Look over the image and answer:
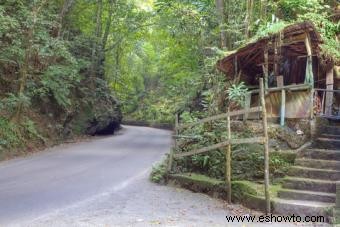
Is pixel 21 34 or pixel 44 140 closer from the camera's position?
pixel 21 34

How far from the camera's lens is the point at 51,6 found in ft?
60.7

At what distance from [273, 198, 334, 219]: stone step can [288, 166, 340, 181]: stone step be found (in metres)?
0.96

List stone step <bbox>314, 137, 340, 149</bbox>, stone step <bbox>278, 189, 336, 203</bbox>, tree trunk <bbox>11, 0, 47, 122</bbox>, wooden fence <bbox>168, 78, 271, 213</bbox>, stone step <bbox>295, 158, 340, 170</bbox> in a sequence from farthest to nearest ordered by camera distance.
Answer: tree trunk <bbox>11, 0, 47, 122</bbox> → stone step <bbox>314, 137, 340, 149</bbox> → stone step <bbox>295, 158, 340, 170</bbox> → wooden fence <bbox>168, 78, 271, 213</bbox> → stone step <bbox>278, 189, 336, 203</bbox>

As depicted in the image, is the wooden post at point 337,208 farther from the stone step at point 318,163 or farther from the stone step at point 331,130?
the stone step at point 331,130

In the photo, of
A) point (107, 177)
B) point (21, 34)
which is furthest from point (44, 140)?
point (107, 177)

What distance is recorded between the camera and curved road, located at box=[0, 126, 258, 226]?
292 inches

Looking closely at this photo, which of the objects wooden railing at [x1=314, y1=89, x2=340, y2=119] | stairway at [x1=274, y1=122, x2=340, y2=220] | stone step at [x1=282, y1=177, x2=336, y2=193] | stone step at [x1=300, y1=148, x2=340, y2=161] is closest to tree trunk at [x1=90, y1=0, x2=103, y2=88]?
wooden railing at [x1=314, y1=89, x2=340, y2=119]

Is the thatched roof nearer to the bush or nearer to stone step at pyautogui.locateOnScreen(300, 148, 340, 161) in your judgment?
stone step at pyautogui.locateOnScreen(300, 148, 340, 161)

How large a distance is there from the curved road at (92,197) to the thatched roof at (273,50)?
440cm

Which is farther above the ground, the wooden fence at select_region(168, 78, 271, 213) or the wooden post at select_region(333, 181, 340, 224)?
the wooden fence at select_region(168, 78, 271, 213)

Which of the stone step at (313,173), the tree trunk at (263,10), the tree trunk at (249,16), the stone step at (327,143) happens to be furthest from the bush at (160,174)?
the tree trunk at (263,10)

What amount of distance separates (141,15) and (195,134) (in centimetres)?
1685

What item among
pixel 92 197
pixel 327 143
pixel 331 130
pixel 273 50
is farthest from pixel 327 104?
pixel 92 197

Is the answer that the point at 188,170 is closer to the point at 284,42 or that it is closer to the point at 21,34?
the point at 284,42
